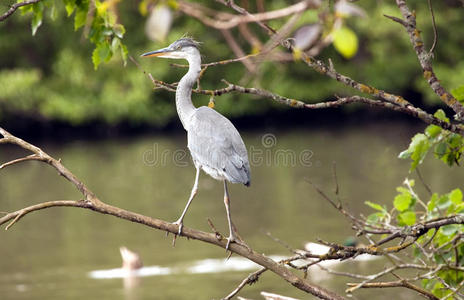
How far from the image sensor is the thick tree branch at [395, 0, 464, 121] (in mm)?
3537

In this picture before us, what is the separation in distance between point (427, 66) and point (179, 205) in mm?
11363

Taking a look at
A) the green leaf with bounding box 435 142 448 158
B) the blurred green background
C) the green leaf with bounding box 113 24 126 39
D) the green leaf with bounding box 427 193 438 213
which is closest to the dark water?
the green leaf with bounding box 427 193 438 213

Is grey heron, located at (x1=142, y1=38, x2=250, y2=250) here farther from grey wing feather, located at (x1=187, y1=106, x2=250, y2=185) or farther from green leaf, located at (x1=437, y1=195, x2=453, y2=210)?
green leaf, located at (x1=437, y1=195, x2=453, y2=210)

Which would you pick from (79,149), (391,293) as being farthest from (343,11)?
(79,149)

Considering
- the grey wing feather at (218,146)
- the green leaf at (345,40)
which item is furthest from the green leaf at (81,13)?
the green leaf at (345,40)

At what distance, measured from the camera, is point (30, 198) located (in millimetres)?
16547

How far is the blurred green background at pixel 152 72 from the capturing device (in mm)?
27594

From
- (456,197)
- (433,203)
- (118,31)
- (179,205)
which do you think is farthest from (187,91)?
(179,205)

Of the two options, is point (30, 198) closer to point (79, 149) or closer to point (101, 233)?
point (101, 233)

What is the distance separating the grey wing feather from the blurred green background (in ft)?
71.3

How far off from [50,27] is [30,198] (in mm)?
15675

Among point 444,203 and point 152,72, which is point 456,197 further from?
point 152,72

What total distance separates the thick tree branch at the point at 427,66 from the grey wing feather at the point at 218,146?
5.67 feet

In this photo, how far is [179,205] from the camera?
14734 mm
